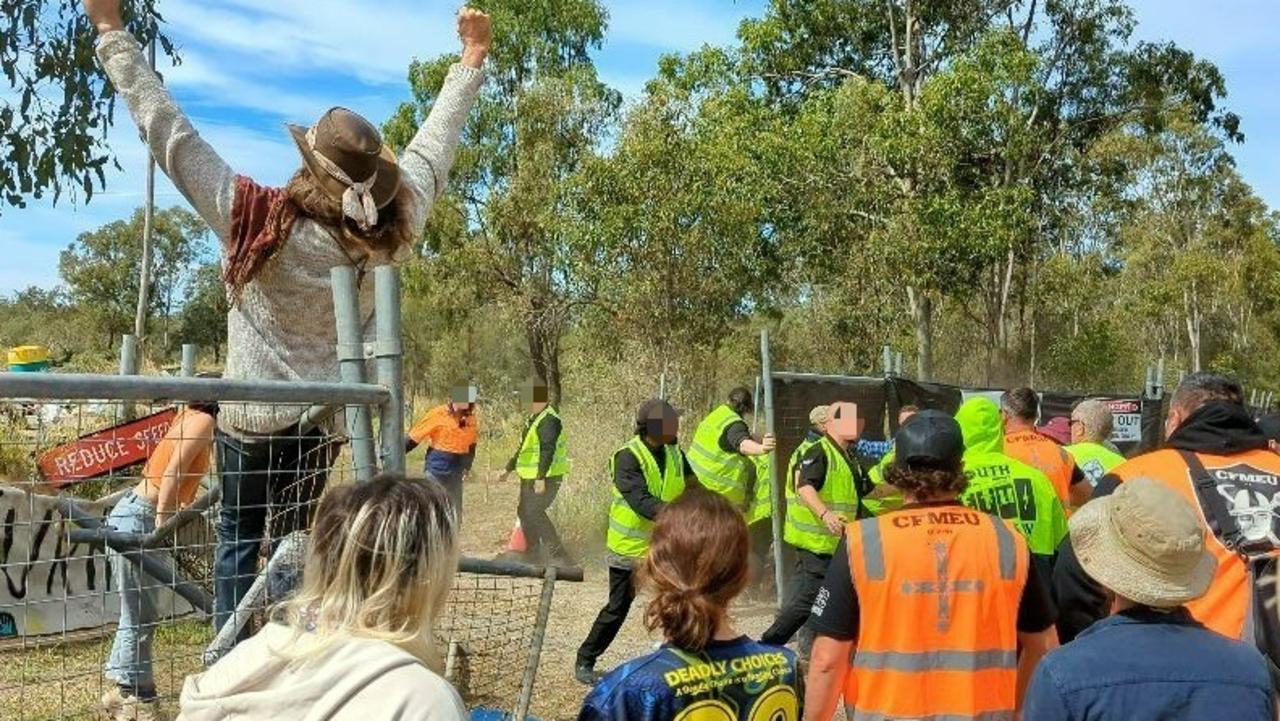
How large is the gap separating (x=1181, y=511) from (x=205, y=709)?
2027 mm

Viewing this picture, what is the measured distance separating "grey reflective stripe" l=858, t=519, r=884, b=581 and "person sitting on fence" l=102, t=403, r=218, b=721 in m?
1.84

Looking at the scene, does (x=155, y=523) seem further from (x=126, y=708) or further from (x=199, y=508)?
(x=199, y=508)

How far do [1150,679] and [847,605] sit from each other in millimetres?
1224

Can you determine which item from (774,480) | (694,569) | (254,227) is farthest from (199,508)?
(774,480)

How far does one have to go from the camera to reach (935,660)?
11.8ft

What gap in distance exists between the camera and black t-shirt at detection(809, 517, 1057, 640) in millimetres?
3635

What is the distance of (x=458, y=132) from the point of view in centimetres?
340

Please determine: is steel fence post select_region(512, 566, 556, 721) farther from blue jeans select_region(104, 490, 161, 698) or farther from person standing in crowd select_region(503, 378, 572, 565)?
person standing in crowd select_region(503, 378, 572, 565)

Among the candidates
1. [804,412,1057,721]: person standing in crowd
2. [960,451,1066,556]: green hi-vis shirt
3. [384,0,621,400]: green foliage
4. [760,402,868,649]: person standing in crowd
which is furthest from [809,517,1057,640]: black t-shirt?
[384,0,621,400]: green foliage

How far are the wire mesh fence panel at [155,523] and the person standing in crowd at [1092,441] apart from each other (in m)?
4.54

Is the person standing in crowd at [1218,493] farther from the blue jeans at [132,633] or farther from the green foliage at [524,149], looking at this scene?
the green foliage at [524,149]

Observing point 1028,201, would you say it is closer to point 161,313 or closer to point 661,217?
point 661,217

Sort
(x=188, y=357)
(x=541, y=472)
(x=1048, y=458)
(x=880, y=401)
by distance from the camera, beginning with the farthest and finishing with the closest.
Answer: (x=541, y=472) → (x=880, y=401) → (x=188, y=357) → (x=1048, y=458)

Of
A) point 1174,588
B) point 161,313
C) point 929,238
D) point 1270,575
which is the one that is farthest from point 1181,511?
point 161,313
